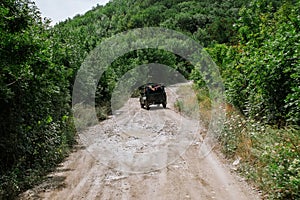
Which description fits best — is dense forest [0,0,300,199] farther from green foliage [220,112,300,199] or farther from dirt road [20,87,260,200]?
dirt road [20,87,260,200]

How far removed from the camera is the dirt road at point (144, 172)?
6.80m

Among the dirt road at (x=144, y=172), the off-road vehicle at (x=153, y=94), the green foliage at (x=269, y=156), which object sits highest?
the off-road vehicle at (x=153, y=94)

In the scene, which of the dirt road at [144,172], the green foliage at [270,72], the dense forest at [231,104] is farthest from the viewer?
the green foliage at [270,72]

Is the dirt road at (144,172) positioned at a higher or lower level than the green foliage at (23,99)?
lower

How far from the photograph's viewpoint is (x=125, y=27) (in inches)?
2368

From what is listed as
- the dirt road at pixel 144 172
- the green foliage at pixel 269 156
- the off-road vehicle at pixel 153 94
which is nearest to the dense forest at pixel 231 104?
the green foliage at pixel 269 156

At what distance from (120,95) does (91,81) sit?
7002 mm

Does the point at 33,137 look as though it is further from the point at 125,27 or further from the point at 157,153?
the point at 125,27

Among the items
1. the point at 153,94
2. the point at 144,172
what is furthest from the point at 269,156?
the point at 153,94

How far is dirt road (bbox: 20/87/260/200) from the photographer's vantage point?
268 inches

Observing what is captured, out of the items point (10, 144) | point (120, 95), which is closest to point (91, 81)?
point (120, 95)

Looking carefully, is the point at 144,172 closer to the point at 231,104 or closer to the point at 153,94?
the point at 231,104

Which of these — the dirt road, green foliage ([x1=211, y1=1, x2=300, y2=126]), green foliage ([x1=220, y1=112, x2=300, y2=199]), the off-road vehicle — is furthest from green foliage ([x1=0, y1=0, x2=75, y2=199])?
the off-road vehicle

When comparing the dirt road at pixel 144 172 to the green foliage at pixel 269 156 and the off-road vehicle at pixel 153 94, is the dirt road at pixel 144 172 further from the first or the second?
the off-road vehicle at pixel 153 94
